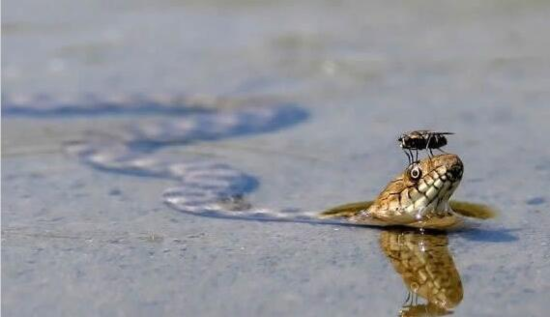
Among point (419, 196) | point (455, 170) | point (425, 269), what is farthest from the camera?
point (419, 196)

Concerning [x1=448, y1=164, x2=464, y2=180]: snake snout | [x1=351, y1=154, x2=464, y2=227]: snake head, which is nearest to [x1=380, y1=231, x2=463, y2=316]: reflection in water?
[x1=351, y1=154, x2=464, y2=227]: snake head

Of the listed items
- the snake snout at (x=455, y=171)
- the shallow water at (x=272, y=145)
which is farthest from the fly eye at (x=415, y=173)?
the shallow water at (x=272, y=145)

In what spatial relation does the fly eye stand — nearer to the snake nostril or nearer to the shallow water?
the snake nostril

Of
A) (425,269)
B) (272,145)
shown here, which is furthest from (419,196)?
(272,145)

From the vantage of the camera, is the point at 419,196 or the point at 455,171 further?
the point at 419,196

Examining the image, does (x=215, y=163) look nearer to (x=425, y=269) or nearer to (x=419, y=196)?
(x=419, y=196)

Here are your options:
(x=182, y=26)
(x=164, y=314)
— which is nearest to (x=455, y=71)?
(x=182, y=26)

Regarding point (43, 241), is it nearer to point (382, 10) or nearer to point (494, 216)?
point (494, 216)
